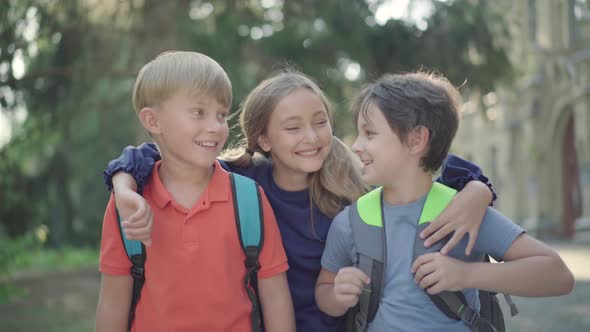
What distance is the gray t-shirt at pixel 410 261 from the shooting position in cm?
237

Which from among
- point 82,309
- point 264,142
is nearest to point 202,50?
point 82,309

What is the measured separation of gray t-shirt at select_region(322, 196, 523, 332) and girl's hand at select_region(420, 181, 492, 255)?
5 centimetres

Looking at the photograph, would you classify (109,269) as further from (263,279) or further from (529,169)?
(529,169)

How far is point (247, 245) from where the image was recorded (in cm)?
254

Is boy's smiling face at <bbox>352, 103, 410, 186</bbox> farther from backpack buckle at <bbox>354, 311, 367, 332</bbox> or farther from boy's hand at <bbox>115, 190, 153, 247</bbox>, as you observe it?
boy's hand at <bbox>115, 190, 153, 247</bbox>

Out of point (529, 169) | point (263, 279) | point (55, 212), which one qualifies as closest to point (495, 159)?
point (529, 169)

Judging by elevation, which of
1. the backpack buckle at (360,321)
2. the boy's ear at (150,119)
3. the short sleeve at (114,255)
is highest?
the boy's ear at (150,119)

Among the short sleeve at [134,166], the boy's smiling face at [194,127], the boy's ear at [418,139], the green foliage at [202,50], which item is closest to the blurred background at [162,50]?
the green foliage at [202,50]

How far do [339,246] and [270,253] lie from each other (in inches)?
9.8

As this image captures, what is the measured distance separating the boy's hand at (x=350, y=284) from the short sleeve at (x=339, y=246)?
0.18 metres

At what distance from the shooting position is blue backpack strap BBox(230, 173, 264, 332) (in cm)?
255

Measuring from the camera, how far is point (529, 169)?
935 inches

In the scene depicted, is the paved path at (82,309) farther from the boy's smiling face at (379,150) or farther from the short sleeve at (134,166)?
the boy's smiling face at (379,150)

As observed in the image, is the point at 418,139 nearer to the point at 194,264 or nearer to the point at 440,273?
the point at 440,273
